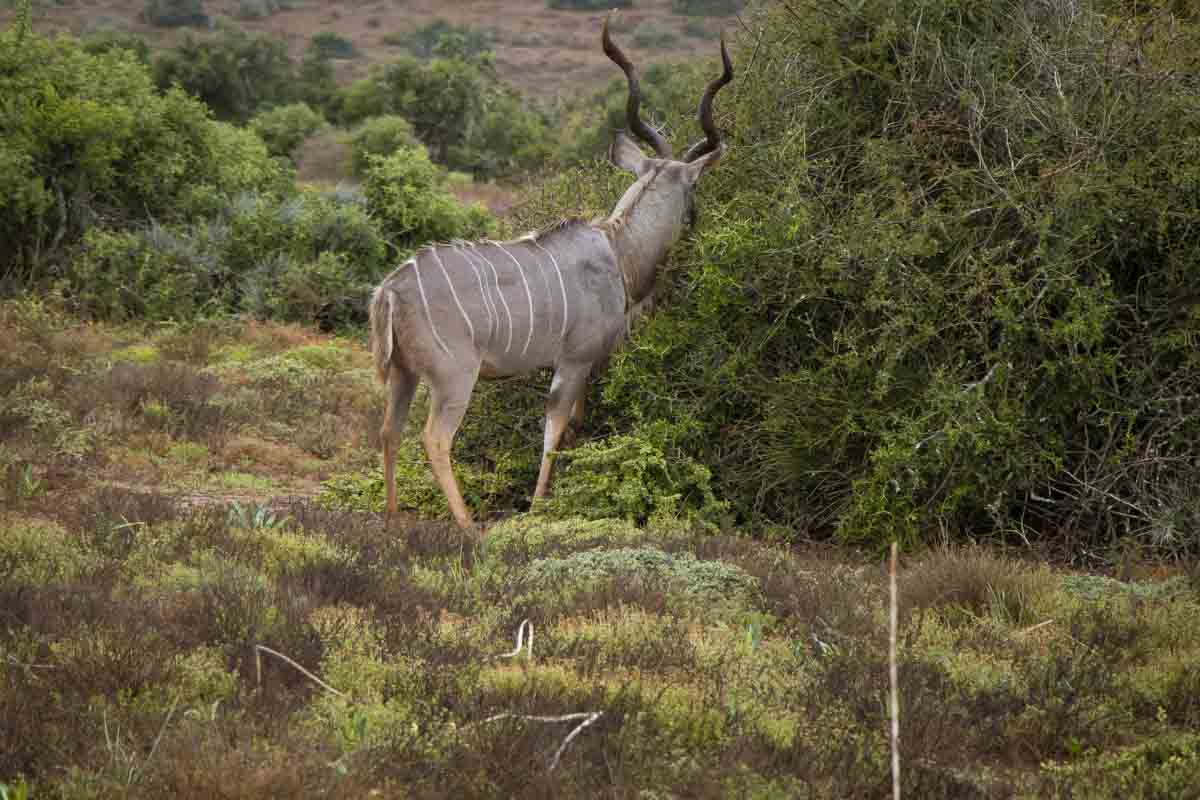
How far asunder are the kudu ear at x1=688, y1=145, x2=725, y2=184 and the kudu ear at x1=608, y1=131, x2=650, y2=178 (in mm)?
352

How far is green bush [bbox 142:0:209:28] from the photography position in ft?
156

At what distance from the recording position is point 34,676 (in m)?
4.49

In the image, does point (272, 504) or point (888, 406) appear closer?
point (888, 406)

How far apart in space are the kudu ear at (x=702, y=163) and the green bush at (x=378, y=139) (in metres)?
15.9

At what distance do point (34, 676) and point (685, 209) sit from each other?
567 centimetres

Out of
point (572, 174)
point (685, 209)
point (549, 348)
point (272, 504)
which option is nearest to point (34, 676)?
point (272, 504)

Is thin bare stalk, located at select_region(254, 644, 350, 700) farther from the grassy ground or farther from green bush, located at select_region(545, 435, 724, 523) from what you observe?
green bush, located at select_region(545, 435, 724, 523)

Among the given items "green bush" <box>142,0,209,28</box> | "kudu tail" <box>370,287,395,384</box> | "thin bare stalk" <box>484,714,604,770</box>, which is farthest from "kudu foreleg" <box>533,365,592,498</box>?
"green bush" <box>142,0,209,28</box>

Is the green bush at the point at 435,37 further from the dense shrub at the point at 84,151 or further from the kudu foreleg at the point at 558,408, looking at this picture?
the kudu foreleg at the point at 558,408

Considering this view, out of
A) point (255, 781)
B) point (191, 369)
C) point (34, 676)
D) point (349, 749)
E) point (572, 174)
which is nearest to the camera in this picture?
point (255, 781)

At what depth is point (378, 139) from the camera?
24.6m

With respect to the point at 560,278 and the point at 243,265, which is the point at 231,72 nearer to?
the point at 243,265

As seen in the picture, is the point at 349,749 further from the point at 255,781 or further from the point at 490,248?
the point at 490,248

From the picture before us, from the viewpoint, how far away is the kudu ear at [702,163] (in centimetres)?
903
